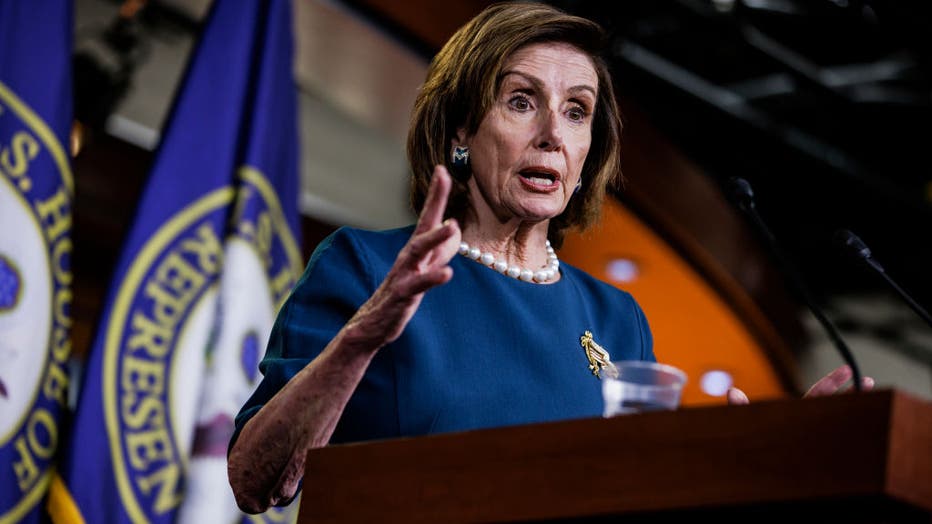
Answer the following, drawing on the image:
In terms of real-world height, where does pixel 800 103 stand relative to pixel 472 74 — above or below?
below

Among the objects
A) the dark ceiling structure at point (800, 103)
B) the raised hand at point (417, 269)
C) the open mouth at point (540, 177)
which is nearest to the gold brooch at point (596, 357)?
the open mouth at point (540, 177)

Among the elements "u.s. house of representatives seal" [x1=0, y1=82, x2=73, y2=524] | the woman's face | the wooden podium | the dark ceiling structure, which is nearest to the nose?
the woman's face

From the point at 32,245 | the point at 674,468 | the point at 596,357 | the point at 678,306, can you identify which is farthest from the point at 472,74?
the point at 678,306

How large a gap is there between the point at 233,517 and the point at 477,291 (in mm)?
1405

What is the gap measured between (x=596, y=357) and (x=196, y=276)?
1492 millimetres

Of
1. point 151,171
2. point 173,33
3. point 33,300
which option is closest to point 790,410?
point 33,300

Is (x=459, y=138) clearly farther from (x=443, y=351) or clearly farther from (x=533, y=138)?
(x=443, y=351)

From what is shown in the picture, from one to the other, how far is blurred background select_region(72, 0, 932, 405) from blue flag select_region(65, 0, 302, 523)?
598 millimetres

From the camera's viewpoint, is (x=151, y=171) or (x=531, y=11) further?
(x=151, y=171)

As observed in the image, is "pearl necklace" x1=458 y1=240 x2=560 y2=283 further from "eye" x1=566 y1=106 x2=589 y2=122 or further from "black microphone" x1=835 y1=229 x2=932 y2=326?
"black microphone" x1=835 y1=229 x2=932 y2=326

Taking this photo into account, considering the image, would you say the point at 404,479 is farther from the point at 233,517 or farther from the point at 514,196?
the point at 233,517

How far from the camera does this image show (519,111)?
1697mm

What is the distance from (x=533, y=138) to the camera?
1.67m

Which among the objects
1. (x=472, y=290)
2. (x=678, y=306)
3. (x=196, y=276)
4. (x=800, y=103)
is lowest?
(x=678, y=306)
